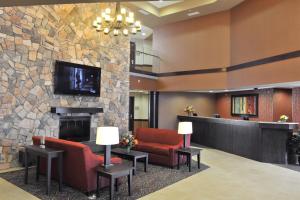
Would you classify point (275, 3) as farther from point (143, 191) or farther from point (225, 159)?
point (143, 191)

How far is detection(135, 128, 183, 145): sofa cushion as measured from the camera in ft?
22.6

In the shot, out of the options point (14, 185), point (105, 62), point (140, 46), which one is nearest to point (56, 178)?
point (14, 185)

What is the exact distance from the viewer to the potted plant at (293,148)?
23.2 feet

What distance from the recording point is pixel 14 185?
15.2ft

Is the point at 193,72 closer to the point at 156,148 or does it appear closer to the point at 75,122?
the point at 156,148

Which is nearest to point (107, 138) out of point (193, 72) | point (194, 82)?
point (194, 82)

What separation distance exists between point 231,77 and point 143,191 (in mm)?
6862

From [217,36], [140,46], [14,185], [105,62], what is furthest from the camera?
[140,46]

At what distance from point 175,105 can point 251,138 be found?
506cm

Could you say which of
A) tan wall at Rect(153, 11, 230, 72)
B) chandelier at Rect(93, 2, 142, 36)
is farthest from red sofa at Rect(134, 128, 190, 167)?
tan wall at Rect(153, 11, 230, 72)

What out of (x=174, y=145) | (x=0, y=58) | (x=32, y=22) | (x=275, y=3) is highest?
(x=275, y=3)

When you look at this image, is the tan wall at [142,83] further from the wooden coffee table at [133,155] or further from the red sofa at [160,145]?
the wooden coffee table at [133,155]

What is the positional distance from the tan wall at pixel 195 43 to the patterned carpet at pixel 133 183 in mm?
5605

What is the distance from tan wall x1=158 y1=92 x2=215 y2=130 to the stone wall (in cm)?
397
